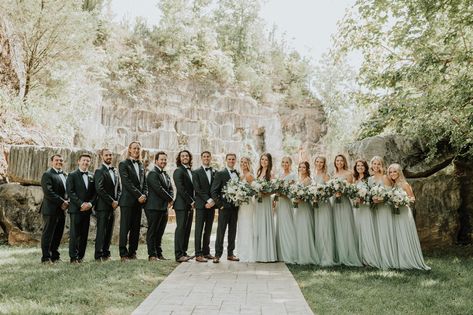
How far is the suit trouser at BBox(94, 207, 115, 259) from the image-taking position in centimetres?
843

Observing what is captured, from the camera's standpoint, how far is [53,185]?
8383mm

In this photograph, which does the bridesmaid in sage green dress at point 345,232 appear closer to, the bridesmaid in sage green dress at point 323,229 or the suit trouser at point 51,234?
the bridesmaid in sage green dress at point 323,229

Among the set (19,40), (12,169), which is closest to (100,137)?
(19,40)

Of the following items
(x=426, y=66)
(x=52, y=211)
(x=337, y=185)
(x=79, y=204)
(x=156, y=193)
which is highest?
(x=426, y=66)

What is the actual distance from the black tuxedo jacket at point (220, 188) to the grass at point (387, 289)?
5.85 ft

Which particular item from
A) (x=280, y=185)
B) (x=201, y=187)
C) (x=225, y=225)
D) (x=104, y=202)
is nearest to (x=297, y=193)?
(x=280, y=185)

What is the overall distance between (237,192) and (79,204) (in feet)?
9.86

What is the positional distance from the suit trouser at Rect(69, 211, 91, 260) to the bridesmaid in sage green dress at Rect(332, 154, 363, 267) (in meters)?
4.92

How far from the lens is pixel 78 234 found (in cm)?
830

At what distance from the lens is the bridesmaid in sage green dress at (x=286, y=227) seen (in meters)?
8.72

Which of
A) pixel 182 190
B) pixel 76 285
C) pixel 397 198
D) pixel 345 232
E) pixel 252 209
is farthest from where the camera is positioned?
pixel 252 209

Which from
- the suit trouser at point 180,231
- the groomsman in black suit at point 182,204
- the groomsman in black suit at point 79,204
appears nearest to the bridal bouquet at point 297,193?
the groomsman in black suit at point 182,204

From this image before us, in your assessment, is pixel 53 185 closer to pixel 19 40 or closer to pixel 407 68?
pixel 407 68

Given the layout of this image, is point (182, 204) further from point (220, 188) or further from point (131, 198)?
point (131, 198)
